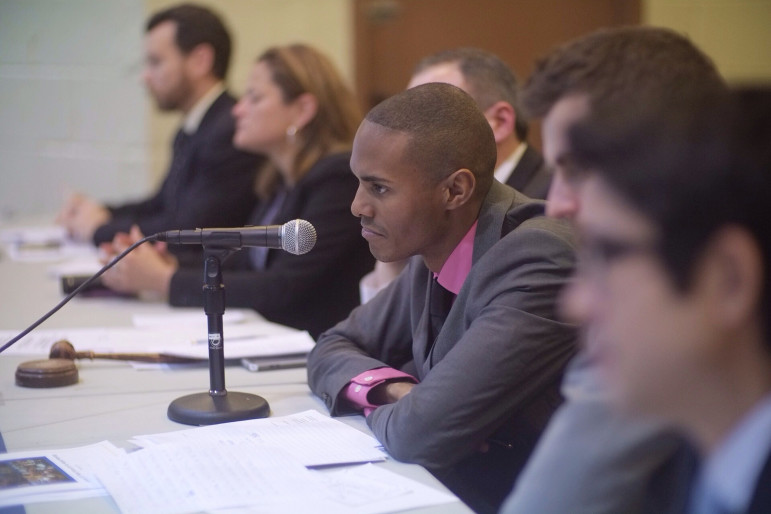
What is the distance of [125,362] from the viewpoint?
1877 millimetres

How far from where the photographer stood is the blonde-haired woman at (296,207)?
2.45 meters

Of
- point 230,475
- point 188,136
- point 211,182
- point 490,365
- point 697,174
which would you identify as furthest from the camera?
point 188,136

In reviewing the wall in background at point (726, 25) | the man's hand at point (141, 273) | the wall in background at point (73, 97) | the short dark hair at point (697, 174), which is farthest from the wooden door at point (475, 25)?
the short dark hair at point (697, 174)

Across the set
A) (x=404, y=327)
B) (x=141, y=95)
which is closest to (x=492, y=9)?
(x=141, y=95)

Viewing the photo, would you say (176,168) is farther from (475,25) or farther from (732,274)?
(732,274)

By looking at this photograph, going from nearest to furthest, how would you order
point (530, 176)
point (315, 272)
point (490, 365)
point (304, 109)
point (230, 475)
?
point (230, 475) < point (490, 365) < point (530, 176) < point (315, 272) < point (304, 109)

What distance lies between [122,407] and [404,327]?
53 cm

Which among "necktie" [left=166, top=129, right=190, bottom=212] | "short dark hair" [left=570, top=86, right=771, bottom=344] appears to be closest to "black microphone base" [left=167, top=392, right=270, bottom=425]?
"short dark hair" [left=570, top=86, right=771, bottom=344]

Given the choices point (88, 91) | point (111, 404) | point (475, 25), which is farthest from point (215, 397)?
point (88, 91)

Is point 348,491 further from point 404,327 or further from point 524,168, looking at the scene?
point 524,168

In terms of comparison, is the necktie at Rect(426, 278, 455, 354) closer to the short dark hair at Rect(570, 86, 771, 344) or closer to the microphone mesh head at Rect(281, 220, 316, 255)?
the microphone mesh head at Rect(281, 220, 316, 255)

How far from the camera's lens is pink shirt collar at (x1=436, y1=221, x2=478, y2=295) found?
148 centimetres

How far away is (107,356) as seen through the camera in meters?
1.83

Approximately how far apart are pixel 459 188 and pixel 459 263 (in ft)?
0.42
